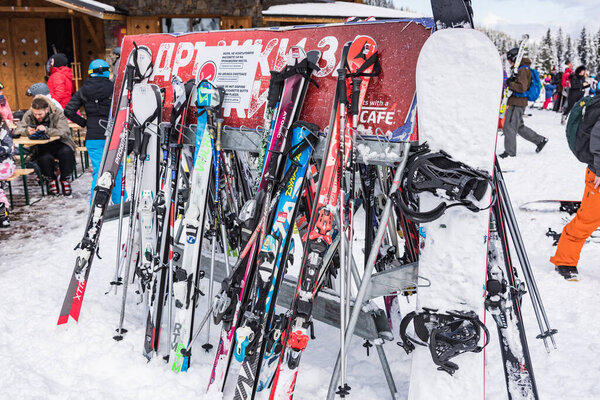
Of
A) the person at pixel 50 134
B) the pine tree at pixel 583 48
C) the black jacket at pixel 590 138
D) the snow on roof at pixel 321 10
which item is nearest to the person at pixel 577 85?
the snow on roof at pixel 321 10

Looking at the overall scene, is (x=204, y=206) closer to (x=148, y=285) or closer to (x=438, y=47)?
(x=148, y=285)

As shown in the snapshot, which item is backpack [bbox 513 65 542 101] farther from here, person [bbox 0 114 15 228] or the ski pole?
person [bbox 0 114 15 228]

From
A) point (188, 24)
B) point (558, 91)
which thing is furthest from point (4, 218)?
point (558, 91)

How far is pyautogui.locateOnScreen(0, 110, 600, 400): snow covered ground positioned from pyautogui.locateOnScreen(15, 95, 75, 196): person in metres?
2.30

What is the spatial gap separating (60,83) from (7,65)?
6147 mm

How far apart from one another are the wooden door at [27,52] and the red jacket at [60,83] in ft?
18.3

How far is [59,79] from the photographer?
8203 mm

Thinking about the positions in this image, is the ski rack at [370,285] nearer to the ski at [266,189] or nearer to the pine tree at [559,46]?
the ski at [266,189]

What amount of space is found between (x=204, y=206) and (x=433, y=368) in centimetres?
153

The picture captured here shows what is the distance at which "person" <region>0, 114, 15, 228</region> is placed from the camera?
17.5 feet

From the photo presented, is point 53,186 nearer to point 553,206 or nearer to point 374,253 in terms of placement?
point 374,253

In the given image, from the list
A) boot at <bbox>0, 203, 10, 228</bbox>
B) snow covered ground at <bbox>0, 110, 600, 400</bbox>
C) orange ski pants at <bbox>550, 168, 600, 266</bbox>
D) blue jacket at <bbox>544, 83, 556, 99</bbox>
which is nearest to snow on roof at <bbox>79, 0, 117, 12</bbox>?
boot at <bbox>0, 203, 10, 228</bbox>

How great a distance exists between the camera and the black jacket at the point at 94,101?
17.4 ft

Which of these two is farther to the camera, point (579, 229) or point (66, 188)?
point (66, 188)
